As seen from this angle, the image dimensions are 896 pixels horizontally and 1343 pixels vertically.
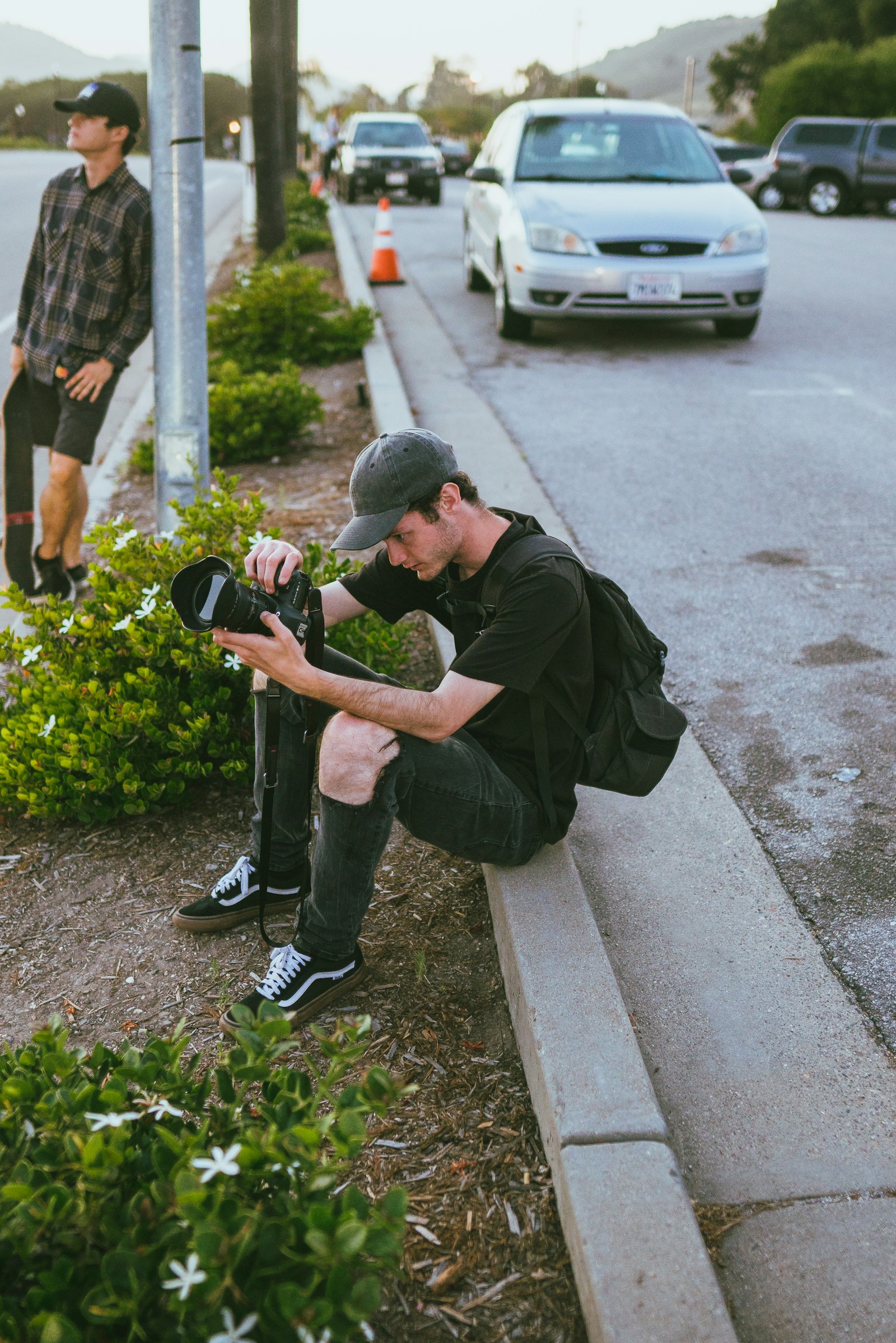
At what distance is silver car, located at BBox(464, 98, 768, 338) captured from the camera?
8602 mm

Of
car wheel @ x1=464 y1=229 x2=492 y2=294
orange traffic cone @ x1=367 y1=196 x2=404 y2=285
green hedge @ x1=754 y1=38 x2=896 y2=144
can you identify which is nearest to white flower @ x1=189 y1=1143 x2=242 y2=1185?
car wheel @ x1=464 y1=229 x2=492 y2=294

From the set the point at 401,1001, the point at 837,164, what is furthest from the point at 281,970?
the point at 837,164

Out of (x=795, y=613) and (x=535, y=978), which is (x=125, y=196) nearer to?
(x=795, y=613)

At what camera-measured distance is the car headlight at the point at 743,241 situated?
28.4 feet

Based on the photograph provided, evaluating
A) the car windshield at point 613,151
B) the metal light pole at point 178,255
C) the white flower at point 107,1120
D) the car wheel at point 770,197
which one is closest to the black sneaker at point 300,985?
the white flower at point 107,1120

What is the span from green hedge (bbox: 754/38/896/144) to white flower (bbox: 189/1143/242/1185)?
37690 mm

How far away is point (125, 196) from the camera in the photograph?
A: 4543mm

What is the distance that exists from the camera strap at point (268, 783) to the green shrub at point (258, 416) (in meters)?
3.88

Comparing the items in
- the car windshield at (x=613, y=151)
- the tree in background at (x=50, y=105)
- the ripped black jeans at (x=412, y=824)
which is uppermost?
the car windshield at (x=613, y=151)

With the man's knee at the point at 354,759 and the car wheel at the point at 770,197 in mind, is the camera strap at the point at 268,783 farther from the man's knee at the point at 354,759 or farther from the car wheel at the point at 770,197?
the car wheel at the point at 770,197

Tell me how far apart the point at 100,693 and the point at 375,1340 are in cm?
182

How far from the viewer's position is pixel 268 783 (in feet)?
8.69

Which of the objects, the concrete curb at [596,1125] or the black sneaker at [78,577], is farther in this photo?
the black sneaker at [78,577]

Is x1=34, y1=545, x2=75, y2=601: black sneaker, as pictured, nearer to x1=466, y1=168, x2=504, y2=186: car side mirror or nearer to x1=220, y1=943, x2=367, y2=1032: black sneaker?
x1=220, y1=943, x2=367, y2=1032: black sneaker
